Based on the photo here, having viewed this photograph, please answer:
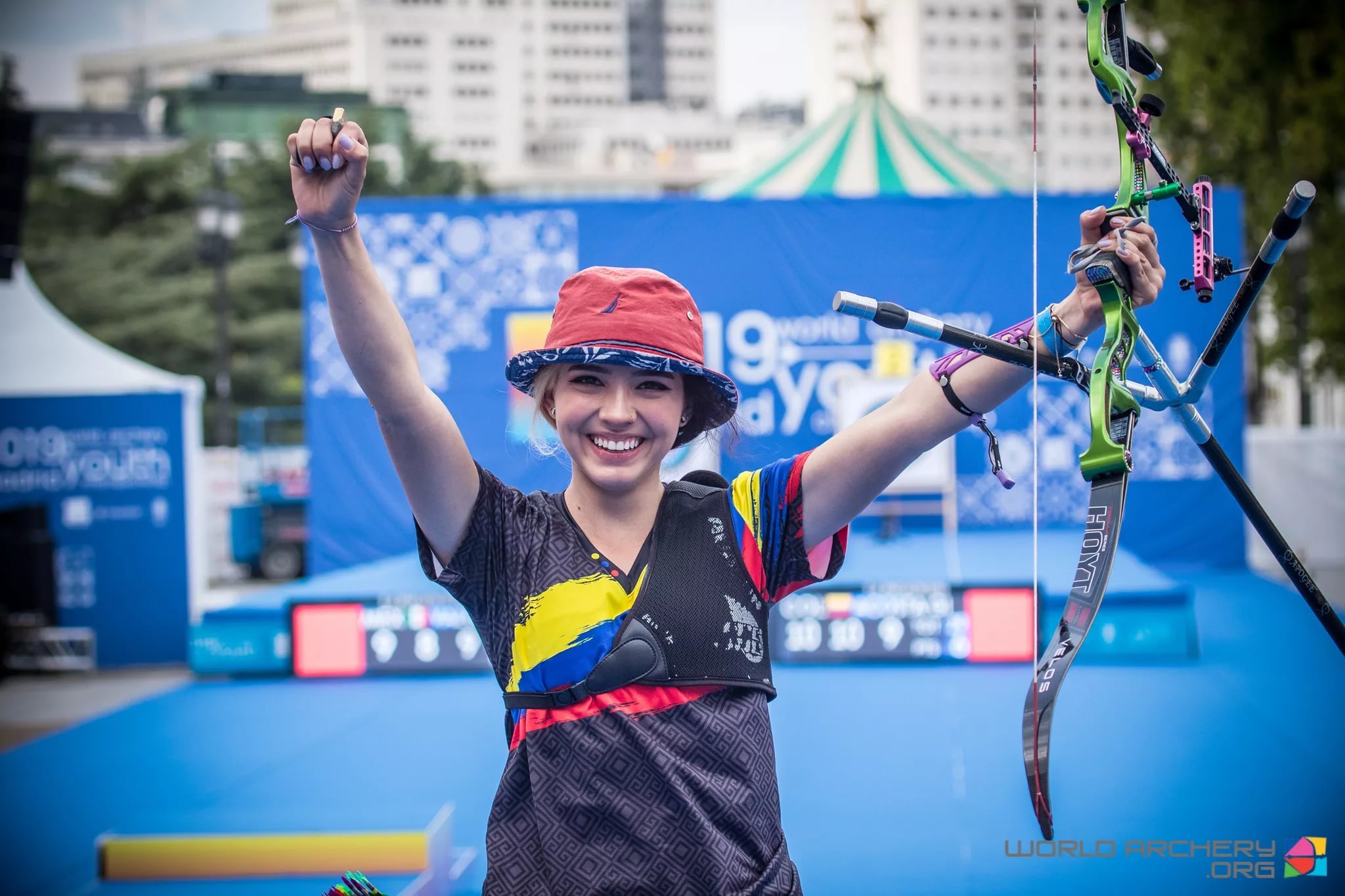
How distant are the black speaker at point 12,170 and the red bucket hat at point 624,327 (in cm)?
690

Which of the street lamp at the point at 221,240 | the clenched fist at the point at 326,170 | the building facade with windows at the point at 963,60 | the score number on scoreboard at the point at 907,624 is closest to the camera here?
the clenched fist at the point at 326,170

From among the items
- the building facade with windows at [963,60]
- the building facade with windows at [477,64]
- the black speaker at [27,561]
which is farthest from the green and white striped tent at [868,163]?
the building facade with windows at [477,64]

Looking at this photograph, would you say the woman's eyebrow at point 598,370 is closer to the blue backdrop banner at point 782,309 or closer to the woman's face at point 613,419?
the woman's face at point 613,419

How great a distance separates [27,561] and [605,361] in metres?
6.40

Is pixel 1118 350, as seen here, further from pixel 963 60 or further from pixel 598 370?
pixel 963 60

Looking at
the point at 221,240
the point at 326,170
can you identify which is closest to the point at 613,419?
the point at 326,170

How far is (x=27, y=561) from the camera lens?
6508mm

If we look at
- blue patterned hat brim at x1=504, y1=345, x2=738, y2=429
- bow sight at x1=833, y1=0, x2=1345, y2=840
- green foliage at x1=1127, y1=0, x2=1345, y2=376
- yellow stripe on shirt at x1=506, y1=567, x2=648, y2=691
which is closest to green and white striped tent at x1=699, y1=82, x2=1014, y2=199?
green foliage at x1=1127, y1=0, x2=1345, y2=376

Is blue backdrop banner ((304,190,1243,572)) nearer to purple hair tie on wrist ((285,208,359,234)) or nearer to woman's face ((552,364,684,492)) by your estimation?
woman's face ((552,364,684,492))

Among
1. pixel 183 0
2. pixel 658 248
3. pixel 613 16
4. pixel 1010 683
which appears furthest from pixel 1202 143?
pixel 613 16

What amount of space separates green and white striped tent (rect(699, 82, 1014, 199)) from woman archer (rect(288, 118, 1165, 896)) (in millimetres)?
8381

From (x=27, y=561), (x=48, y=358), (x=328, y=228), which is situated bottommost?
(x=27, y=561)

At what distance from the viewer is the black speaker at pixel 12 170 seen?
6.95m

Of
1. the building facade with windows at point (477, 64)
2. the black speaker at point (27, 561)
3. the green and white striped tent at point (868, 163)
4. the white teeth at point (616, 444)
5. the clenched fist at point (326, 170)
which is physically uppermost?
the building facade with windows at point (477, 64)
